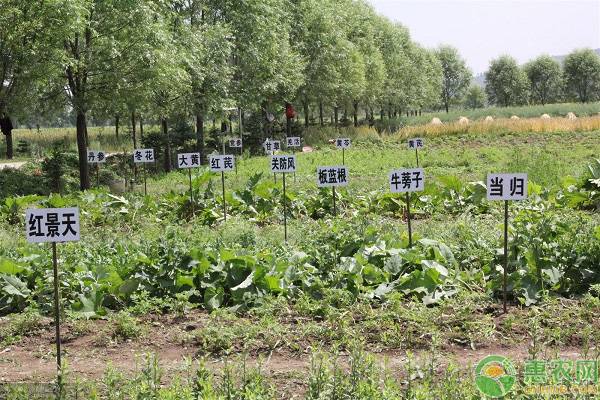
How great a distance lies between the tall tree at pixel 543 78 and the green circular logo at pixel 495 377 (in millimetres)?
91290

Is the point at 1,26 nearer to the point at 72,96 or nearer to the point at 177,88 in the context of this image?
the point at 72,96

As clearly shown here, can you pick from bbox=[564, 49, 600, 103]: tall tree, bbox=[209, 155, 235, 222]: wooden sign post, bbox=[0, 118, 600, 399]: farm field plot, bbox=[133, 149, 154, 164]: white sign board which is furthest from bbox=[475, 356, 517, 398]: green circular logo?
bbox=[564, 49, 600, 103]: tall tree

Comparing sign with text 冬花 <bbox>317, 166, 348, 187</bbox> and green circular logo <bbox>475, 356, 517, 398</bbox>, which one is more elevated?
sign with text 冬花 <bbox>317, 166, 348, 187</bbox>

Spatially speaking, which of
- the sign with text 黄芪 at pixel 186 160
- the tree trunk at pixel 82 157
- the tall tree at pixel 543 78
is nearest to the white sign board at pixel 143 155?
the sign with text 黄芪 at pixel 186 160

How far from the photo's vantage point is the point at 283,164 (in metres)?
10.7

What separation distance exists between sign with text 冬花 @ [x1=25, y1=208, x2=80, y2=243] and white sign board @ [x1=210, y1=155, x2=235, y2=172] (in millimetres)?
6471

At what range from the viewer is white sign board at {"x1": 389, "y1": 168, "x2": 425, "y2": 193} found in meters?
8.10

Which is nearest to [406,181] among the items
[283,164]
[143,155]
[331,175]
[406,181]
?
[406,181]

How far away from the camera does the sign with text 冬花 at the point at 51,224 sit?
17.2ft

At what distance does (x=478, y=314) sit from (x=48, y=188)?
1617 cm

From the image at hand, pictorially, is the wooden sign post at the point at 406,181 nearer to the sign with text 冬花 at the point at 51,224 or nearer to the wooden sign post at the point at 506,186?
the wooden sign post at the point at 506,186

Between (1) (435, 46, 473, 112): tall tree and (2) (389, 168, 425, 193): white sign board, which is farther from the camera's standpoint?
(1) (435, 46, 473, 112): tall tree

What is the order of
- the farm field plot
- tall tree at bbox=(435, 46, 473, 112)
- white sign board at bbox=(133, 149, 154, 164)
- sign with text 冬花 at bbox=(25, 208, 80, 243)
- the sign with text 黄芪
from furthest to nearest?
tall tree at bbox=(435, 46, 473, 112)
white sign board at bbox=(133, 149, 154, 164)
the sign with text 黄芪
sign with text 冬花 at bbox=(25, 208, 80, 243)
the farm field plot

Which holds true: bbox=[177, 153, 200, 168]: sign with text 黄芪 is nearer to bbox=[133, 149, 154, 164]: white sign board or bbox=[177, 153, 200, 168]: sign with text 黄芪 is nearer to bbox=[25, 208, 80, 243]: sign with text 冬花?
bbox=[133, 149, 154, 164]: white sign board
